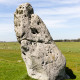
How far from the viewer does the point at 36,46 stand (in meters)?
15.7

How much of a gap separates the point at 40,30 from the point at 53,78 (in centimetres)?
435

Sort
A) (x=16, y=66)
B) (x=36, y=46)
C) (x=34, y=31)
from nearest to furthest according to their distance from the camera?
(x=36, y=46), (x=34, y=31), (x=16, y=66)

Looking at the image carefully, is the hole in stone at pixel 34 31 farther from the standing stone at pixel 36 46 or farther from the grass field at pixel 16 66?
the grass field at pixel 16 66

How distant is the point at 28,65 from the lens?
1605cm

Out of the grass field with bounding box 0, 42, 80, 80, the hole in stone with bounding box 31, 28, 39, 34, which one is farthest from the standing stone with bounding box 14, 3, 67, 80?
the grass field with bounding box 0, 42, 80, 80

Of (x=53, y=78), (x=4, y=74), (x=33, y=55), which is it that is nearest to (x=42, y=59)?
(x=33, y=55)

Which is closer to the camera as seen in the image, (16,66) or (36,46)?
(36,46)

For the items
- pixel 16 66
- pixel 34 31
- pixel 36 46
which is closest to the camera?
pixel 36 46

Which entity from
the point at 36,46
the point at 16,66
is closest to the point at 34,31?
the point at 36,46

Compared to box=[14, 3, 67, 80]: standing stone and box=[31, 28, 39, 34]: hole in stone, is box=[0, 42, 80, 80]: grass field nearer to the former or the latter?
box=[14, 3, 67, 80]: standing stone

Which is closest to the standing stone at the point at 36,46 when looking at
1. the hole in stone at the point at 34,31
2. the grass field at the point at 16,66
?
the hole in stone at the point at 34,31

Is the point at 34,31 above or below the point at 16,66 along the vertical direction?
above

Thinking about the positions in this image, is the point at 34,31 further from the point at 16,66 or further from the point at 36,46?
the point at 16,66

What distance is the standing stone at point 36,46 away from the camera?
15.2 metres
